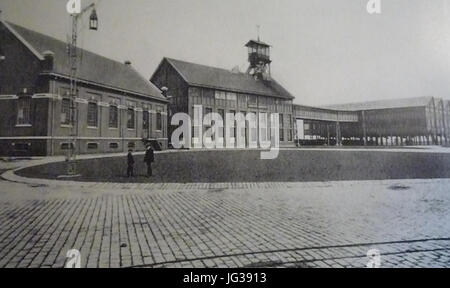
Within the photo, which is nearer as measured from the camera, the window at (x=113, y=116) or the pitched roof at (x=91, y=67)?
the pitched roof at (x=91, y=67)

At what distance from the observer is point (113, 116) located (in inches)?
696

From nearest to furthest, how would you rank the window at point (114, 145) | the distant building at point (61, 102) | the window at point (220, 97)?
the distant building at point (61, 102)
the window at point (114, 145)
the window at point (220, 97)

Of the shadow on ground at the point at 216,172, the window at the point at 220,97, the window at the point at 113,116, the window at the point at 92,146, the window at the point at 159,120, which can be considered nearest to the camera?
the shadow on ground at the point at 216,172

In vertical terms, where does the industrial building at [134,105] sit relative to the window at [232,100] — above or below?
below

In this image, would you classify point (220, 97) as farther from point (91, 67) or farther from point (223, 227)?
point (223, 227)

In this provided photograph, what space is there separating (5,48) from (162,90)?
55.7 feet

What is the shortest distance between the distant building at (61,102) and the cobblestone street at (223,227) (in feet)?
6.31

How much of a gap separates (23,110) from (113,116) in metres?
10.7

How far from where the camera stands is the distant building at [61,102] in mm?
6586

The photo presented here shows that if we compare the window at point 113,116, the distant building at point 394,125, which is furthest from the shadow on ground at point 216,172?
the distant building at point 394,125

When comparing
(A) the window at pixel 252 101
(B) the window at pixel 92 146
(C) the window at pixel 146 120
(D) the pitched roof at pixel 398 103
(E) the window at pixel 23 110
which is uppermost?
(A) the window at pixel 252 101

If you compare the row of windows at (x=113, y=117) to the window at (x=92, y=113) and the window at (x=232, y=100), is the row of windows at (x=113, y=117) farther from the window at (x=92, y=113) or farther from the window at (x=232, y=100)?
the window at (x=232, y=100)

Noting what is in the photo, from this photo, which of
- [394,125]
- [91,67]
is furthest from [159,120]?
[394,125]
